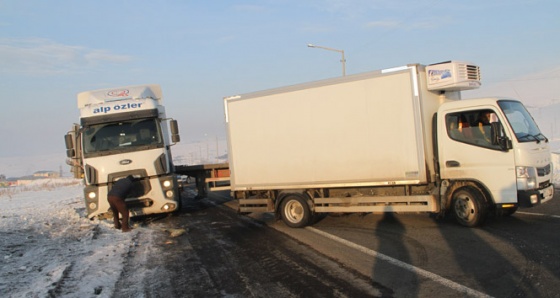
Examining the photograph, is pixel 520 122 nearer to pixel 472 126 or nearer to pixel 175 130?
pixel 472 126

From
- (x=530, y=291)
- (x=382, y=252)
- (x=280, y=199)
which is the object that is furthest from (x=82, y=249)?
(x=530, y=291)

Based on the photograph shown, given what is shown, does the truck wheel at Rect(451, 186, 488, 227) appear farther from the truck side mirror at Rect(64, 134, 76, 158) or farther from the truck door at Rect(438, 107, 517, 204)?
the truck side mirror at Rect(64, 134, 76, 158)

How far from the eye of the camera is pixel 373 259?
677 cm

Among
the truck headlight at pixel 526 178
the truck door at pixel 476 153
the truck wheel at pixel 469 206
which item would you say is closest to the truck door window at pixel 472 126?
the truck door at pixel 476 153

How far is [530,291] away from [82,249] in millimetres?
7907

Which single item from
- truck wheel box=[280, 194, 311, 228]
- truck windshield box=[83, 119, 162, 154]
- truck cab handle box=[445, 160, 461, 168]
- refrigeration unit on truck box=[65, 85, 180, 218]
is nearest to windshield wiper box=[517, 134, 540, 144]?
truck cab handle box=[445, 160, 461, 168]

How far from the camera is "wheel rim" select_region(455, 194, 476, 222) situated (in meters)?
8.39

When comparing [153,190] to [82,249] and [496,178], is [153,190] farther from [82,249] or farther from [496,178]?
[496,178]

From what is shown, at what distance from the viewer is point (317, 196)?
32.9ft

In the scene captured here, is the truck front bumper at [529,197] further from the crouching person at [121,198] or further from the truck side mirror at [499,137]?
the crouching person at [121,198]

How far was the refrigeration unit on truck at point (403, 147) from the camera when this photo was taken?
8.20 m

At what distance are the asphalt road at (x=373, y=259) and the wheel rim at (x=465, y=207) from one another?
10.2 inches

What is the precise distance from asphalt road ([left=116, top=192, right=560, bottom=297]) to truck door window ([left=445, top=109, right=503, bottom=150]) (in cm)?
172

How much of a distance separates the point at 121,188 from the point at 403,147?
7.01 metres
